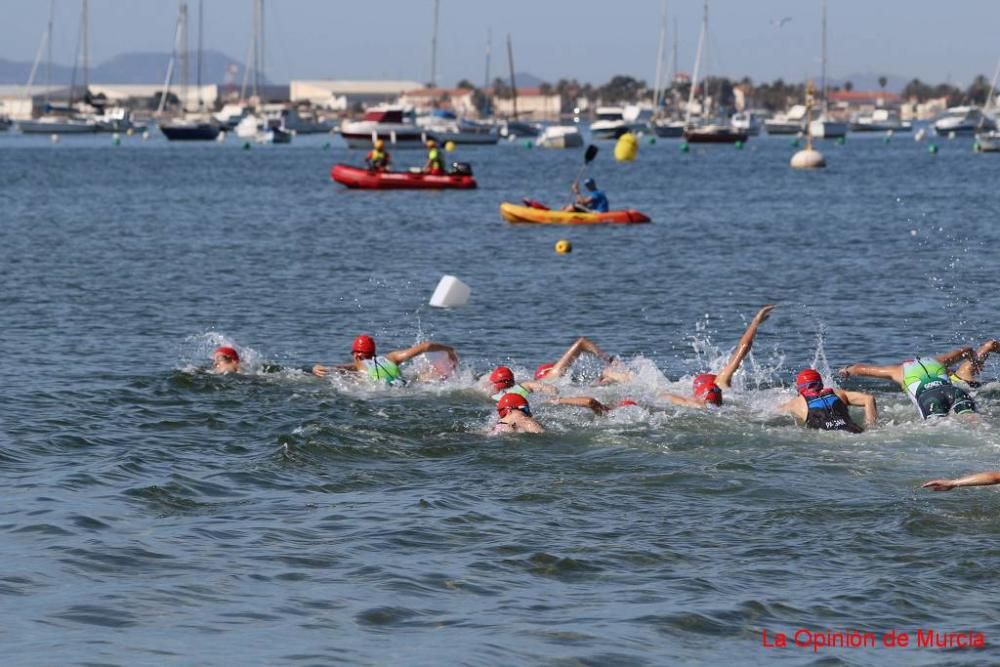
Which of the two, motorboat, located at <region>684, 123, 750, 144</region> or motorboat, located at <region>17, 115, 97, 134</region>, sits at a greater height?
motorboat, located at <region>684, 123, 750, 144</region>

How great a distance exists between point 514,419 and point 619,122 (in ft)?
421

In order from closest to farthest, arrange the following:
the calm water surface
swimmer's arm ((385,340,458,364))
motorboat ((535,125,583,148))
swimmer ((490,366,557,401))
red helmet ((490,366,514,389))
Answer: the calm water surface, swimmer ((490,366,557,401)), red helmet ((490,366,514,389)), swimmer's arm ((385,340,458,364)), motorboat ((535,125,583,148))

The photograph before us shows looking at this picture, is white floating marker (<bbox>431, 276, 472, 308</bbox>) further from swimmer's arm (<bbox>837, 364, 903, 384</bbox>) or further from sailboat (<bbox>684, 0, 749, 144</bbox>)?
sailboat (<bbox>684, 0, 749, 144</bbox>)

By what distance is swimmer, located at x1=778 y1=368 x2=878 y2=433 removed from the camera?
15.8 m

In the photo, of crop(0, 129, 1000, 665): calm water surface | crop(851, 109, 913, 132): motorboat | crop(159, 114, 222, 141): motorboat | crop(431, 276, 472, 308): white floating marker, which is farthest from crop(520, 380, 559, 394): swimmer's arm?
crop(851, 109, 913, 132): motorboat

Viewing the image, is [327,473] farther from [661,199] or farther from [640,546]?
[661,199]

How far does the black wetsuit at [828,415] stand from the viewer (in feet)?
51.7

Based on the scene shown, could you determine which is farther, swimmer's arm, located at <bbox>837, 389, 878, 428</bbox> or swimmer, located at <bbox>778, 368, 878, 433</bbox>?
Answer: swimmer's arm, located at <bbox>837, 389, 878, 428</bbox>

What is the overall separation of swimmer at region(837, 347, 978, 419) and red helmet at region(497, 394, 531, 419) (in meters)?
3.72

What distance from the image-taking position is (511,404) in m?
16.1

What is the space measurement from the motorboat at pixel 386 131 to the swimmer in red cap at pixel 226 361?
84.6 meters

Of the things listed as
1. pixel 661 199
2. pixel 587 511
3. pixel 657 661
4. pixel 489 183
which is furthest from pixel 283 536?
pixel 489 183

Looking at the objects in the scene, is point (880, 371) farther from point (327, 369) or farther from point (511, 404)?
point (327, 369)

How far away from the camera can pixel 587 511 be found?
13.3 metres
